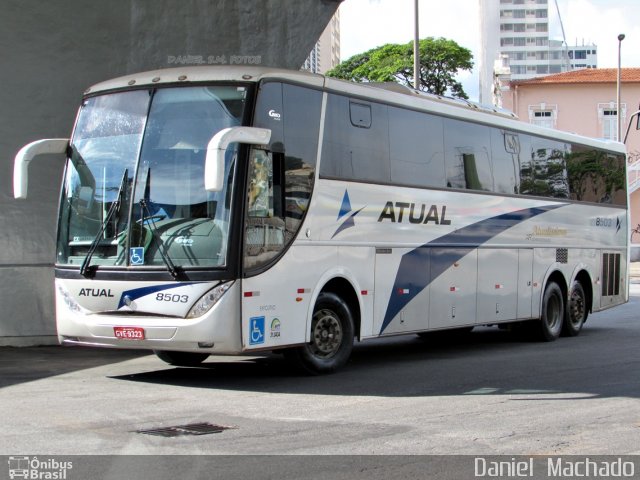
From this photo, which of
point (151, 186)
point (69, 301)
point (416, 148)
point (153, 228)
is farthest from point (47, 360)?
point (416, 148)

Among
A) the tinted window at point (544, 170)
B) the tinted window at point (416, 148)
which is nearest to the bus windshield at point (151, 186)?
the tinted window at point (416, 148)

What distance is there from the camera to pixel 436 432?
7.57 meters

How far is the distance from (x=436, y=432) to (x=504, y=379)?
11.2 feet

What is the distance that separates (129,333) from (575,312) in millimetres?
10049

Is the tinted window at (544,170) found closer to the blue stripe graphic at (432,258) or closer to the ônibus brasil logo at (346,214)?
the blue stripe graphic at (432,258)

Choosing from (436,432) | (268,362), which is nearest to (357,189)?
(268,362)

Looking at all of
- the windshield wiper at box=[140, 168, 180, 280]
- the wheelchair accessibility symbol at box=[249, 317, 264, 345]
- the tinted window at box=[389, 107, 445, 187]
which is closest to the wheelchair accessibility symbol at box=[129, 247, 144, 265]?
the windshield wiper at box=[140, 168, 180, 280]

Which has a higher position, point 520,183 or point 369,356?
point 520,183

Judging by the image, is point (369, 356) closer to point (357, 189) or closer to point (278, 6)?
point (357, 189)

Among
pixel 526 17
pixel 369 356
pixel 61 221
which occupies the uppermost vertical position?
pixel 526 17

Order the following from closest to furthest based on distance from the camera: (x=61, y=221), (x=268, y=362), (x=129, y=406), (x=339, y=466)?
(x=339, y=466) < (x=129, y=406) < (x=61, y=221) < (x=268, y=362)

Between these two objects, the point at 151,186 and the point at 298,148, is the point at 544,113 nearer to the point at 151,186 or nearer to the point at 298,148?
the point at 298,148

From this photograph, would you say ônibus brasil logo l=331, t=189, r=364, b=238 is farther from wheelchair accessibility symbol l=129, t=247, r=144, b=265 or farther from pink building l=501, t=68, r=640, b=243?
pink building l=501, t=68, r=640, b=243

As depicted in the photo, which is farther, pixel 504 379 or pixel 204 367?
pixel 204 367
